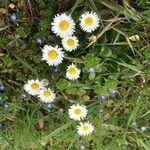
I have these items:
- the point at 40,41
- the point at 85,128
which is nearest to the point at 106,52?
the point at 40,41

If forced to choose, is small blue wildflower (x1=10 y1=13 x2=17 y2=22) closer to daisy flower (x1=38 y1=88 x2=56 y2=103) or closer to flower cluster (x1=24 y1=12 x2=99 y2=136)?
flower cluster (x1=24 y1=12 x2=99 y2=136)

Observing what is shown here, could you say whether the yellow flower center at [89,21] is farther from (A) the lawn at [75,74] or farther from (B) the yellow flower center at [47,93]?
(B) the yellow flower center at [47,93]

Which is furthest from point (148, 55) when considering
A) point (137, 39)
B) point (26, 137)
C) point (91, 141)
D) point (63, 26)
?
point (26, 137)

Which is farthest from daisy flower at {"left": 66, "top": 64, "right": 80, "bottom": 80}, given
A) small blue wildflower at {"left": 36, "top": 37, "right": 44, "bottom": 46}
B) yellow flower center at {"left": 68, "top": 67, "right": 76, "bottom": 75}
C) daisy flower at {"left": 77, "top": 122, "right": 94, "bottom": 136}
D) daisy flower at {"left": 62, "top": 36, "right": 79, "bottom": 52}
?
daisy flower at {"left": 77, "top": 122, "right": 94, "bottom": 136}

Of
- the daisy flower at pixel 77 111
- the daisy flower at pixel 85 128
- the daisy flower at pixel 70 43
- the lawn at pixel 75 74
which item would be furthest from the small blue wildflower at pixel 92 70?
the daisy flower at pixel 85 128

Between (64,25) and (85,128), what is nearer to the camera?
(64,25)

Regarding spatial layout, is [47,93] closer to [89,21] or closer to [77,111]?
[77,111]

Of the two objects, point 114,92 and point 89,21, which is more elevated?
point 89,21
